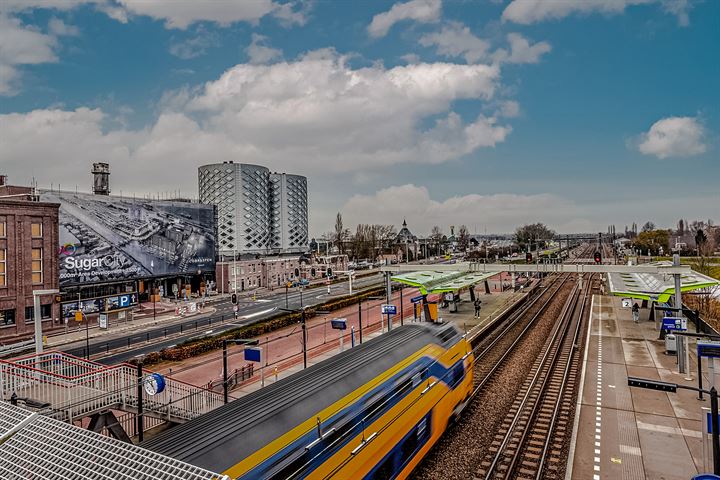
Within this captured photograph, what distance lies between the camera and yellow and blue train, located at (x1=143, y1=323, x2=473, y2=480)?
25.1 feet

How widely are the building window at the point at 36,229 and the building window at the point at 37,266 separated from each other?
1389 mm

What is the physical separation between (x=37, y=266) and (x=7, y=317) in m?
5.32

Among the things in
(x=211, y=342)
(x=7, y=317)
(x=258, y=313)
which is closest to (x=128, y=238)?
(x=7, y=317)

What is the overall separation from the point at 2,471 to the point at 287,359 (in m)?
24.9

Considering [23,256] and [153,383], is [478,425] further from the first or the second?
[23,256]

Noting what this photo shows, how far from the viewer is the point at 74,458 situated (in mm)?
5332

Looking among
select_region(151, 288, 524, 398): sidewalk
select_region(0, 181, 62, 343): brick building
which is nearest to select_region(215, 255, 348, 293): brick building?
select_region(0, 181, 62, 343): brick building

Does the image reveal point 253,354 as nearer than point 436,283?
Yes

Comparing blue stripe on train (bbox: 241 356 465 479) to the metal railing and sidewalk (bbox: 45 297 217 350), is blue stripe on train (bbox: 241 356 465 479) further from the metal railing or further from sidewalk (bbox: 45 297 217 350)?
sidewalk (bbox: 45 297 217 350)

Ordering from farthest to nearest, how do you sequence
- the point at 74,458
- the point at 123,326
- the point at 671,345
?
1. the point at 123,326
2. the point at 671,345
3. the point at 74,458

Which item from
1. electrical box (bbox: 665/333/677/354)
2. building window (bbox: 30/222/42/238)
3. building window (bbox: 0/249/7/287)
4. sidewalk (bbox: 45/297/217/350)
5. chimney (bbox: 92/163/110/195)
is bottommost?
sidewalk (bbox: 45/297/217/350)

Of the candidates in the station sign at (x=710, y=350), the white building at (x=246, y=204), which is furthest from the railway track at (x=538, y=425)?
the white building at (x=246, y=204)

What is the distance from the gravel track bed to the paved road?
2571 cm

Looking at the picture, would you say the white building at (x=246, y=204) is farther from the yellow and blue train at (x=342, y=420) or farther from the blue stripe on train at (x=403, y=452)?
the blue stripe on train at (x=403, y=452)
